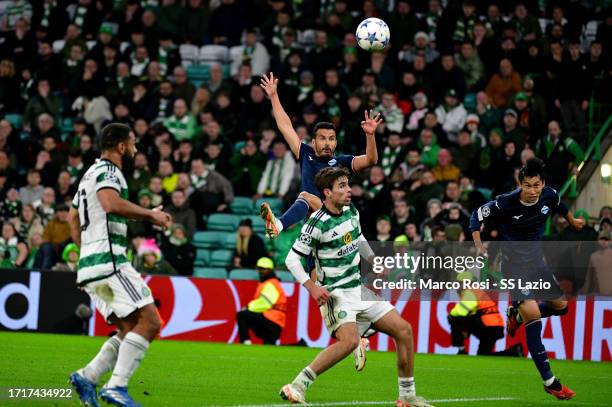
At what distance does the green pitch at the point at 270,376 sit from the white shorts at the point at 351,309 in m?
0.86

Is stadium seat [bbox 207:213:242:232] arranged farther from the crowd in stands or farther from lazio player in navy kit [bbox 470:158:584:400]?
lazio player in navy kit [bbox 470:158:584:400]

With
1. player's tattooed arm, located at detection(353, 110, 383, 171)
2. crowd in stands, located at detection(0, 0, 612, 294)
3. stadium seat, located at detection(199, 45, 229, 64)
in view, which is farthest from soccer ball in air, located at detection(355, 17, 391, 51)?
stadium seat, located at detection(199, 45, 229, 64)

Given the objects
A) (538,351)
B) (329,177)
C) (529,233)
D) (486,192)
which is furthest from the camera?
(486,192)

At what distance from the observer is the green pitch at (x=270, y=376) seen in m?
10.6

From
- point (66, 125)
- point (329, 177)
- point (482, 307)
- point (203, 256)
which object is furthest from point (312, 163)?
point (66, 125)

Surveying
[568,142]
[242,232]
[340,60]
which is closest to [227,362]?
[242,232]

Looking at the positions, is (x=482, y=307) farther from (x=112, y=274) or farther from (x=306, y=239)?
(x=112, y=274)

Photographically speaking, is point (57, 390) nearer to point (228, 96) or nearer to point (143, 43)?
point (228, 96)

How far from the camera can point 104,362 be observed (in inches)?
350

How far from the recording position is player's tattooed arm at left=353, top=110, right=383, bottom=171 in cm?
1122

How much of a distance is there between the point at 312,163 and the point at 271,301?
6.79m

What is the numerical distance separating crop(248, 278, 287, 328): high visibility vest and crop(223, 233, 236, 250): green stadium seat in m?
3.09

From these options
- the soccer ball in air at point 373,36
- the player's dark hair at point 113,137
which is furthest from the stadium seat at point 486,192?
the player's dark hair at point 113,137

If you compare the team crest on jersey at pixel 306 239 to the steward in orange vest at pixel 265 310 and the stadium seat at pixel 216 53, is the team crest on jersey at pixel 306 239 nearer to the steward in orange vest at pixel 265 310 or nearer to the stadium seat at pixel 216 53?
the steward in orange vest at pixel 265 310
